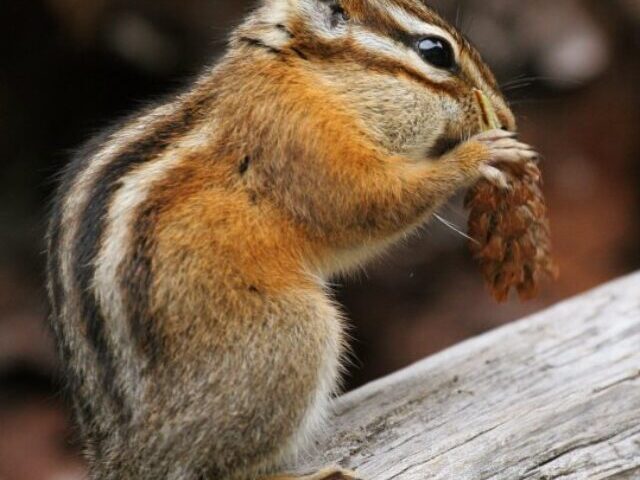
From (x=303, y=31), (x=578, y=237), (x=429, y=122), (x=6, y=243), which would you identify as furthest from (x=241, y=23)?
(x=578, y=237)

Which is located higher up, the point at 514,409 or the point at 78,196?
the point at 78,196

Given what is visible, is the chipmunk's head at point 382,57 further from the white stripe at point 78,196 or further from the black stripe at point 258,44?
the white stripe at point 78,196

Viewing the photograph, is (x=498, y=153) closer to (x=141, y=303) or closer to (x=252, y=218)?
(x=252, y=218)

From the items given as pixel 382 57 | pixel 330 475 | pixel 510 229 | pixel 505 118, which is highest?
pixel 382 57

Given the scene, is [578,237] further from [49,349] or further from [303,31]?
[303,31]

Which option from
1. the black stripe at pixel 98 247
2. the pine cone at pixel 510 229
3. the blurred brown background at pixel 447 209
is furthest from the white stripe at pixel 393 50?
the blurred brown background at pixel 447 209

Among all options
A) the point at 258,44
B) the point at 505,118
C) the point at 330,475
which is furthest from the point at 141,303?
the point at 505,118

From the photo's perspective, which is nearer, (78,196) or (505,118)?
(78,196)
